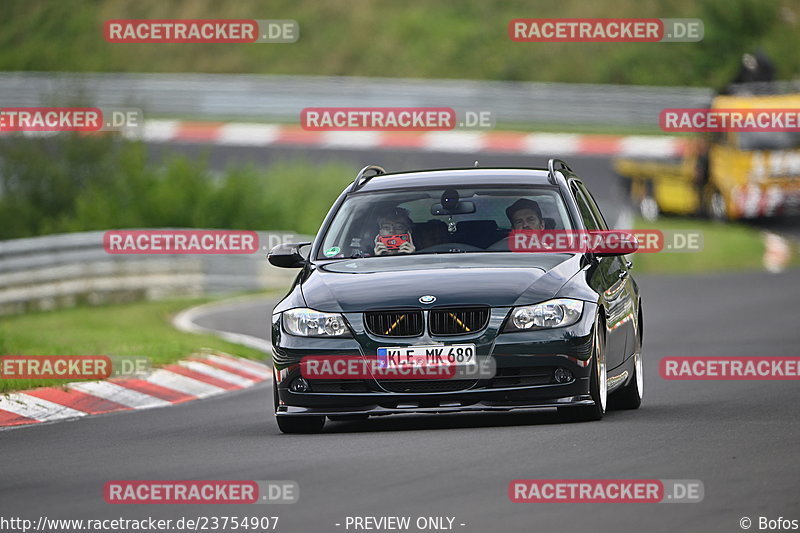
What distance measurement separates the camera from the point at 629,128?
40.6 meters

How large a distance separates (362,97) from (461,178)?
96.1 ft

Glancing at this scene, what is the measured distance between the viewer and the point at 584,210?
12.2 m

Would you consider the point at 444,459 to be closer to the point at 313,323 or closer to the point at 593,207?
the point at 313,323

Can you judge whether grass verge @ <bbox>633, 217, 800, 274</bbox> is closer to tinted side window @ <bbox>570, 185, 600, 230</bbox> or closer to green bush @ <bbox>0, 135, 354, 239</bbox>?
green bush @ <bbox>0, 135, 354, 239</bbox>

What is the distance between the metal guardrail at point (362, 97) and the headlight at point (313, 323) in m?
28.7

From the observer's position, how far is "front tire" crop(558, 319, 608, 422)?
1062 centimetres

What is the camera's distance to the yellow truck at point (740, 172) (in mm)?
30562

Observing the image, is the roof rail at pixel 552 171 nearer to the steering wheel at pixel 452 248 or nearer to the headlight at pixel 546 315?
the steering wheel at pixel 452 248

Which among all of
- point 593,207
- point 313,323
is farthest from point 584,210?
point 313,323

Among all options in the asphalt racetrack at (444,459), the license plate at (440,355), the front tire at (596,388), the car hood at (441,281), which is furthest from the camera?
the front tire at (596,388)

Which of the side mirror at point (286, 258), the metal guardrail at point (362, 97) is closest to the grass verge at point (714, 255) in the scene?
the metal guardrail at point (362, 97)

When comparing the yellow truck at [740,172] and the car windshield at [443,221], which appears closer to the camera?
the car windshield at [443,221]

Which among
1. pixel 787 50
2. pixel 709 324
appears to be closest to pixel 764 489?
pixel 709 324

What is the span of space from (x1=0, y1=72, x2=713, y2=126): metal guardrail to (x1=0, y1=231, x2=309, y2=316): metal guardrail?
1401 centimetres
